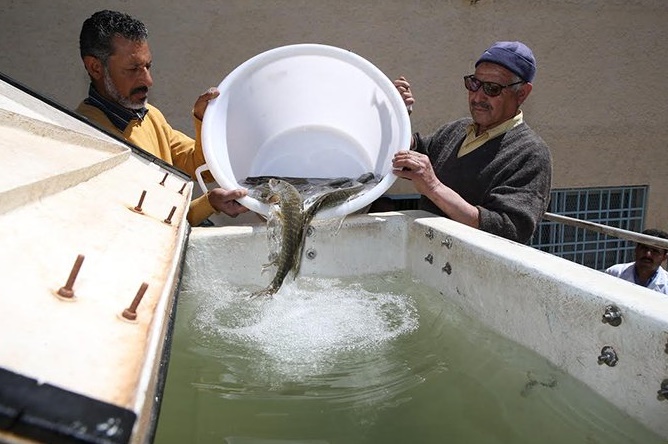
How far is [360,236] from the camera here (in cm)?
264

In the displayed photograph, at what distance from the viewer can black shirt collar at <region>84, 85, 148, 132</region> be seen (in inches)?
108

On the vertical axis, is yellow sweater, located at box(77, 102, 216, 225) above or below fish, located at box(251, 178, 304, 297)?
above

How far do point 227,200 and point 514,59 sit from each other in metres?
1.48

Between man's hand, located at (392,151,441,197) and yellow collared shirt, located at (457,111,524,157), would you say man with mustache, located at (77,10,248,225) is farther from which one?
yellow collared shirt, located at (457,111,524,157)

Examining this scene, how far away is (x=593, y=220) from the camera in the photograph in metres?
5.62

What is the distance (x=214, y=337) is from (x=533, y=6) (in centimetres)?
434

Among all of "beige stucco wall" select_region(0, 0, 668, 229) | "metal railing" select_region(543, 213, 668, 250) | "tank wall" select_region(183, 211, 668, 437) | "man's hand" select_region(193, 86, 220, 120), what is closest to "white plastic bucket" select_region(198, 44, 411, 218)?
"man's hand" select_region(193, 86, 220, 120)

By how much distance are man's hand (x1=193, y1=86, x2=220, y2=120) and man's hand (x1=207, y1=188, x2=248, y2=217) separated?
1.58 ft

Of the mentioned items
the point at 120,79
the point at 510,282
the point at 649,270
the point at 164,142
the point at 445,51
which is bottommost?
the point at 649,270

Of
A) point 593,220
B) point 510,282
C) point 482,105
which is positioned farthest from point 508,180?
point 593,220

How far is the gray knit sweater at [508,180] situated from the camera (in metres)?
2.40

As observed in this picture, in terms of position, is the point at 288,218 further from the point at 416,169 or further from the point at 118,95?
the point at 118,95

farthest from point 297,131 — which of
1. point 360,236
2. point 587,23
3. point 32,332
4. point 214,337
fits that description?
point 587,23

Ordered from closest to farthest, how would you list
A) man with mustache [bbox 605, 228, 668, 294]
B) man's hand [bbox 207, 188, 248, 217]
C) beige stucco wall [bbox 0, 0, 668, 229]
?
man's hand [bbox 207, 188, 248, 217], beige stucco wall [bbox 0, 0, 668, 229], man with mustache [bbox 605, 228, 668, 294]
